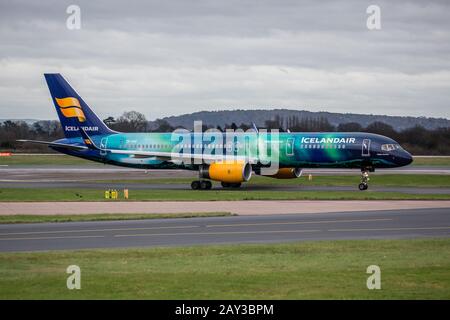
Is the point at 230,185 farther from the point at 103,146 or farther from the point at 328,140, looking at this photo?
the point at 103,146

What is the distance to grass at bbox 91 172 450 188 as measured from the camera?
55.2 m

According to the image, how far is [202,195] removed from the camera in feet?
146

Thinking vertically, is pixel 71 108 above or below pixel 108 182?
above

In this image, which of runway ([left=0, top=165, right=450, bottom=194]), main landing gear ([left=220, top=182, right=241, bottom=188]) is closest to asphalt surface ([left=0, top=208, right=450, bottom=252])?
runway ([left=0, top=165, right=450, bottom=194])

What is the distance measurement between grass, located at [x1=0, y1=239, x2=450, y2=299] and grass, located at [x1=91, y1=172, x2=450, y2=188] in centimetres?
3151

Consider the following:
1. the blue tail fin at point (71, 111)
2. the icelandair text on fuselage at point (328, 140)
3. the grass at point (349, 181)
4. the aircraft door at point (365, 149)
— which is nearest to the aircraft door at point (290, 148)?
the icelandair text on fuselage at point (328, 140)

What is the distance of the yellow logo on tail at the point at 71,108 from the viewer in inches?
2275

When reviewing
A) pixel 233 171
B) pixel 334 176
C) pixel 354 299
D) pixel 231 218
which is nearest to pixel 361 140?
pixel 233 171

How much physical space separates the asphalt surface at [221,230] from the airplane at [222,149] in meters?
17.5

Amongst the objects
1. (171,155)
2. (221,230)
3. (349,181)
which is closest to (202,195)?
(171,155)

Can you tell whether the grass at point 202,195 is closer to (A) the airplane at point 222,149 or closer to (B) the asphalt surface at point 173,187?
(B) the asphalt surface at point 173,187

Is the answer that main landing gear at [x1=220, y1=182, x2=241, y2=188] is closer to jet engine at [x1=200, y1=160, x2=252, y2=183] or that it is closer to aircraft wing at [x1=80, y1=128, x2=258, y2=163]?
aircraft wing at [x1=80, y1=128, x2=258, y2=163]

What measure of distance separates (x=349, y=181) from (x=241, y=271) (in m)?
40.1
